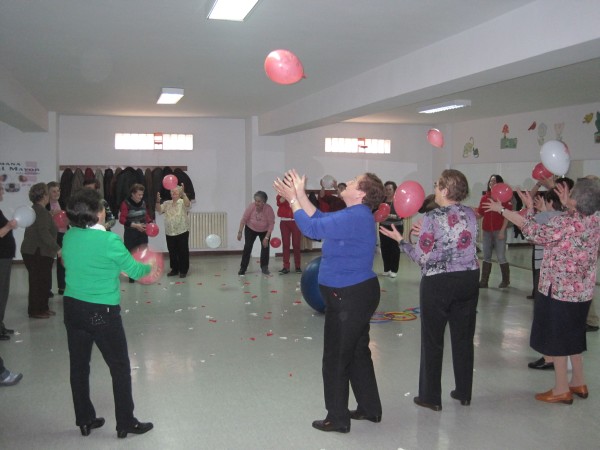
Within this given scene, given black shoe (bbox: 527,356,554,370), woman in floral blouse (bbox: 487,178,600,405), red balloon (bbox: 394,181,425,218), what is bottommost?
black shoe (bbox: 527,356,554,370)

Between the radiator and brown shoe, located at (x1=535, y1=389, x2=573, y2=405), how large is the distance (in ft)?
28.0

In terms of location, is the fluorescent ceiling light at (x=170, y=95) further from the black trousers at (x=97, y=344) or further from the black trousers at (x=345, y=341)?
the black trousers at (x=345, y=341)

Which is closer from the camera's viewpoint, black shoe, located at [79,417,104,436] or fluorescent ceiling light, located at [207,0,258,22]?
black shoe, located at [79,417,104,436]

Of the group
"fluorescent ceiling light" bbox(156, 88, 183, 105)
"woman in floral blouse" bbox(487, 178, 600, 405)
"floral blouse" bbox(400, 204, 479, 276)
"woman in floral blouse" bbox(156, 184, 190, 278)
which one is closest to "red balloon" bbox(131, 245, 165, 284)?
"floral blouse" bbox(400, 204, 479, 276)

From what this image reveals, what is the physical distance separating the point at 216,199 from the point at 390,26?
7538mm

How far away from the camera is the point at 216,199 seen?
1184 centimetres

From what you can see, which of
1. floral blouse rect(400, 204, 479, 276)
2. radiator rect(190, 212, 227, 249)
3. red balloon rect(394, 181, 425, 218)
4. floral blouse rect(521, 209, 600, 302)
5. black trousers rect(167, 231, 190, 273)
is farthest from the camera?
radiator rect(190, 212, 227, 249)

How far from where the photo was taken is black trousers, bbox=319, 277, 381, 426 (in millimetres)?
3188

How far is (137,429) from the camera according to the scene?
3350mm

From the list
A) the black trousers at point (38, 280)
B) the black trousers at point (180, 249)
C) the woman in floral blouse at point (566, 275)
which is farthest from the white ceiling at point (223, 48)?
the black trousers at point (180, 249)

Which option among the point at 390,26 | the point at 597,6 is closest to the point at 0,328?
the point at 390,26

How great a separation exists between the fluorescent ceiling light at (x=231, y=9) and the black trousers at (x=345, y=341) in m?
2.19

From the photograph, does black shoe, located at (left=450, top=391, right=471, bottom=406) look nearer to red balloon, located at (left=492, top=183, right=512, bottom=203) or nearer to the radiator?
red balloon, located at (left=492, top=183, right=512, bottom=203)

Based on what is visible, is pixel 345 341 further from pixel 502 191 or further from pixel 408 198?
pixel 502 191
